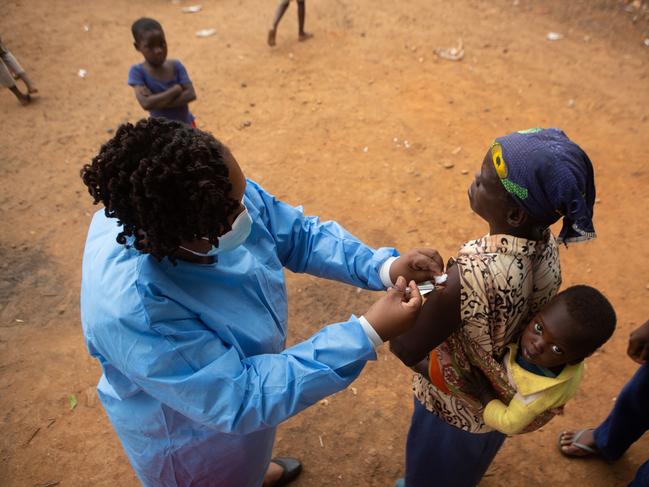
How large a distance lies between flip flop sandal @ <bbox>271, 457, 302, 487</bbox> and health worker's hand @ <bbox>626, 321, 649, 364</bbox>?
176 cm

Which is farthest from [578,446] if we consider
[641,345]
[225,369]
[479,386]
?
[225,369]

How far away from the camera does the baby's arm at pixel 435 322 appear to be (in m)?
1.58

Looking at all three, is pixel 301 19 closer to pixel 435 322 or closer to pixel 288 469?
pixel 288 469

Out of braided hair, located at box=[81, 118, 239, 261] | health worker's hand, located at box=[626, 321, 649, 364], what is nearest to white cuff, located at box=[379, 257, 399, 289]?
braided hair, located at box=[81, 118, 239, 261]

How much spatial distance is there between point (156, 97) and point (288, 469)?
3.09 meters

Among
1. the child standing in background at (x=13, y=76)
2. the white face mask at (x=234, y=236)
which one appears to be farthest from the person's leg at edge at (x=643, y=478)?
the child standing in background at (x=13, y=76)

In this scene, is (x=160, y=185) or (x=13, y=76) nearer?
(x=160, y=185)

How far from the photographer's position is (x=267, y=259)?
1.92m

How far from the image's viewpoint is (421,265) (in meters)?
1.83

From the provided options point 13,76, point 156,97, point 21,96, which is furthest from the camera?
point 13,76

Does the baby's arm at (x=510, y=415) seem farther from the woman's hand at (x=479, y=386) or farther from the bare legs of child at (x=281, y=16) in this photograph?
the bare legs of child at (x=281, y=16)

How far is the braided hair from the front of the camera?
1.36 meters

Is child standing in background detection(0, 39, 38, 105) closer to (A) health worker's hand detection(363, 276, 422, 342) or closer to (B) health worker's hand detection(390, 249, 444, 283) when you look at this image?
(B) health worker's hand detection(390, 249, 444, 283)

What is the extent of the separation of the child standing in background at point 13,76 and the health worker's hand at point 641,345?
6.44 metres
